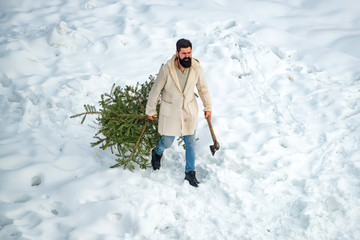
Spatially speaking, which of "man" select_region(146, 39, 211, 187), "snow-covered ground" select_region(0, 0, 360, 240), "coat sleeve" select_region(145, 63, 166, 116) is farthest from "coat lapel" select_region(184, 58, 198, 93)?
"snow-covered ground" select_region(0, 0, 360, 240)

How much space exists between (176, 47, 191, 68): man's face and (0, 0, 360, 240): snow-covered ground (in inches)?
61.6

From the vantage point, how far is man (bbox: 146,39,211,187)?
358cm

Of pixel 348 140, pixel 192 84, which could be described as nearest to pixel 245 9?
pixel 348 140

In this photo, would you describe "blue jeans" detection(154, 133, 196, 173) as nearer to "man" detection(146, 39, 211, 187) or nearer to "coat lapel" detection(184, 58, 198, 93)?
"man" detection(146, 39, 211, 187)

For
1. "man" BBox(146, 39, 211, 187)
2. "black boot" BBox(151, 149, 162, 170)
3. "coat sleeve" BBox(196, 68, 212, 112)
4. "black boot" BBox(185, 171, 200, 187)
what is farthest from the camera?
"black boot" BBox(151, 149, 162, 170)

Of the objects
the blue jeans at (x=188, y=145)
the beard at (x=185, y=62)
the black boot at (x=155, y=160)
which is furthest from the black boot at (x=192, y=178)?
the beard at (x=185, y=62)

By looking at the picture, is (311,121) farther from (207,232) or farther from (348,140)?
(207,232)

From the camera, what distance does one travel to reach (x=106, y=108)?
3988 mm

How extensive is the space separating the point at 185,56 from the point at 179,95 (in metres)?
0.46

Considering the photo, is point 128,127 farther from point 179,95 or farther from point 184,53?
point 184,53

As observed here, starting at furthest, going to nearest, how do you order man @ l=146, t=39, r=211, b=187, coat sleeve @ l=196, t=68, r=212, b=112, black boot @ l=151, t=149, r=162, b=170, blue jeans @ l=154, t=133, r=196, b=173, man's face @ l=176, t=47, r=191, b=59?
1. black boot @ l=151, t=149, r=162, b=170
2. blue jeans @ l=154, t=133, r=196, b=173
3. coat sleeve @ l=196, t=68, r=212, b=112
4. man @ l=146, t=39, r=211, b=187
5. man's face @ l=176, t=47, r=191, b=59

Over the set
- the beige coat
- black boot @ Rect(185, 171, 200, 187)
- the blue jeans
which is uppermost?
the beige coat

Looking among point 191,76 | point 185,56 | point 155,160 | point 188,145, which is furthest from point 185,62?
point 155,160

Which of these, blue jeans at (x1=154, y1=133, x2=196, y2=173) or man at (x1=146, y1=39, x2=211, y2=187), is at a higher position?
man at (x1=146, y1=39, x2=211, y2=187)
